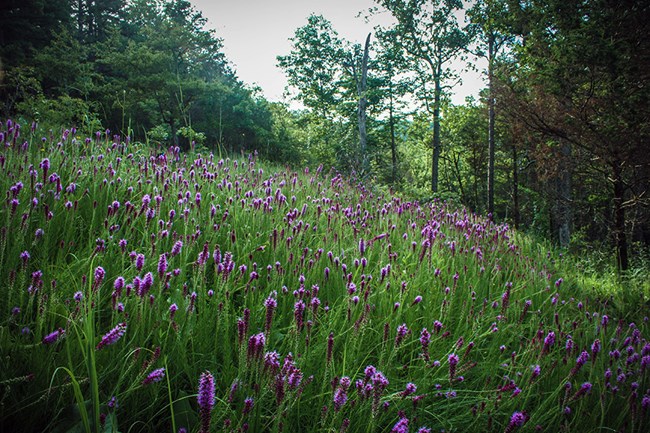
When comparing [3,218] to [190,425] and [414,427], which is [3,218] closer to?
[190,425]

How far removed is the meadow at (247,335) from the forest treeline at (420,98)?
2.35 meters

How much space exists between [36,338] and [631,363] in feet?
11.2

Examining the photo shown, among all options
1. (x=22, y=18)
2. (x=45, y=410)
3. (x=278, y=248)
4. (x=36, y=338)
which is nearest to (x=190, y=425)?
(x=45, y=410)

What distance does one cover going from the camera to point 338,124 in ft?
93.0

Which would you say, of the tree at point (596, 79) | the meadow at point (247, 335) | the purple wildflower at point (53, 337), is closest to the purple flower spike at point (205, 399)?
the meadow at point (247, 335)

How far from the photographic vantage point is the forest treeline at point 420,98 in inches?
249

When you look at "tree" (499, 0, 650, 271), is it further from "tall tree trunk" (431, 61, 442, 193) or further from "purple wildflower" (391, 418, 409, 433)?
"tall tree trunk" (431, 61, 442, 193)

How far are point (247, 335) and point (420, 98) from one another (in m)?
28.3

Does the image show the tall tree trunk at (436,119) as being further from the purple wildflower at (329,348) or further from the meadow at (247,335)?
the purple wildflower at (329,348)

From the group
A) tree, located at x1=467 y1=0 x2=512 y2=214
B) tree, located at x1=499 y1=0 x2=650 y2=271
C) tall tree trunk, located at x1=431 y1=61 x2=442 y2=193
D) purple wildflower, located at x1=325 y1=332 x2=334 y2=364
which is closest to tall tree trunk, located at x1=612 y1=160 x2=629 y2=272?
tree, located at x1=499 y1=0 x2=650 y2=271

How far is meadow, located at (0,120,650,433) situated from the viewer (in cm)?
119

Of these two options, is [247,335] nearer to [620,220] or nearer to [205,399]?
[205,399]

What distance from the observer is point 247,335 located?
1626 mm

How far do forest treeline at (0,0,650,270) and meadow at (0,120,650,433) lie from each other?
2.35 meters
